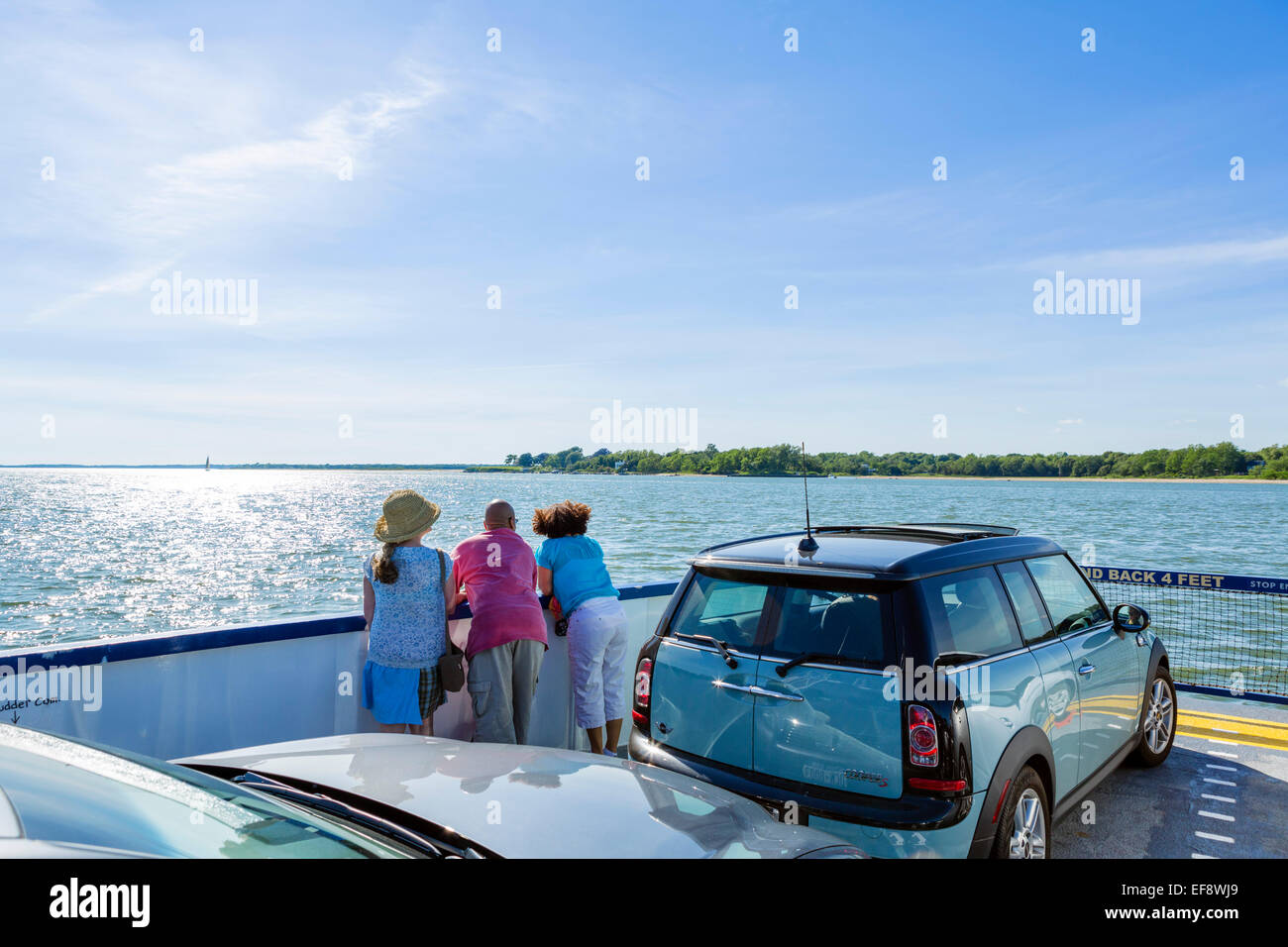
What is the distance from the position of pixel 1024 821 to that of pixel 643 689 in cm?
186

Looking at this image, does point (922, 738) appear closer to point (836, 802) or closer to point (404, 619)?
point (836, 802)

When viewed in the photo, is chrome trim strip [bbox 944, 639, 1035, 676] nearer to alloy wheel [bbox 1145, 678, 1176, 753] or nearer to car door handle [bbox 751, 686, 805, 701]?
car door handle [bbox 751, 686, 805, 701]

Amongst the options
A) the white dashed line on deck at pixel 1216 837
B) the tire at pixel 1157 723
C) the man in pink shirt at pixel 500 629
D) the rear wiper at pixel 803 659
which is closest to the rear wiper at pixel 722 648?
the rear wiper at pixel 803 659

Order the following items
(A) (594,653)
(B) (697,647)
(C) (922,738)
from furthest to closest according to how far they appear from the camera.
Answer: (A) (594,653)
(B) (697,647)
(C) (922,738)

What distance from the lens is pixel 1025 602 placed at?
4.57m

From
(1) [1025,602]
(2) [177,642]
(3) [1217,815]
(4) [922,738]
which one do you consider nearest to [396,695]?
(2) [177,642]

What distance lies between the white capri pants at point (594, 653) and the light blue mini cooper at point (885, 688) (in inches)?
54.8

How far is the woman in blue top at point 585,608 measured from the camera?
19.5ft

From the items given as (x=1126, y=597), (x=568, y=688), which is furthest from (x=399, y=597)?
(x=1126, y=597)

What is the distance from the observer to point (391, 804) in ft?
8.47

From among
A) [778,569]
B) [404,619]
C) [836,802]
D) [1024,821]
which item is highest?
[778,569]
